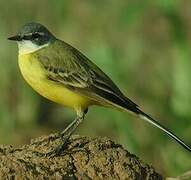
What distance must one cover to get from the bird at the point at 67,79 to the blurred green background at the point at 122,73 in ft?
7.91

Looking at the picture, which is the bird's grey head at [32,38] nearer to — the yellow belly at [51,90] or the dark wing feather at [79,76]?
the dark wing feather at [79,76]

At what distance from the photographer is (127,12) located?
12391 mm

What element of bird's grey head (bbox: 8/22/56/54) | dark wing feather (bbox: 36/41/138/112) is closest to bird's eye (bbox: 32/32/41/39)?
bird's grey head (bbox: 8/22/56/54)

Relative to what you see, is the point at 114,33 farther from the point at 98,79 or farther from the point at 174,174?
the point at 98,79

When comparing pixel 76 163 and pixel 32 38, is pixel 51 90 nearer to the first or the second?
pixel 32 38

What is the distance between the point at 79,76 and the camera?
369 inches

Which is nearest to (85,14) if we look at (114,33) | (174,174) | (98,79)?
(114,33)

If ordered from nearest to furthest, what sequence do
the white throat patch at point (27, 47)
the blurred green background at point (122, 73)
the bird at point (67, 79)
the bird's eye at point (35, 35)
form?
the bird at point (67, 79), the white throat patch at point (27, 47), the bird's eye at point (35, 35), the blurred green background at point (122, 73)

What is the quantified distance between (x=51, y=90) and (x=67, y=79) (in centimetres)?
26

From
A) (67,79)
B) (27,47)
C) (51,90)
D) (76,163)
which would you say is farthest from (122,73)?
(76,163)

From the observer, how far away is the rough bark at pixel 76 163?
7477 millimetres

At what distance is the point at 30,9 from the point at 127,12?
2.99 metres

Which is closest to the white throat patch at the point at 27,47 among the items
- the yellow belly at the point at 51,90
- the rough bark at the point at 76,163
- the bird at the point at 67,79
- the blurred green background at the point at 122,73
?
the bird at the point at 67,79

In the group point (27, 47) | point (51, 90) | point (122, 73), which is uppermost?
point (122, 73)
